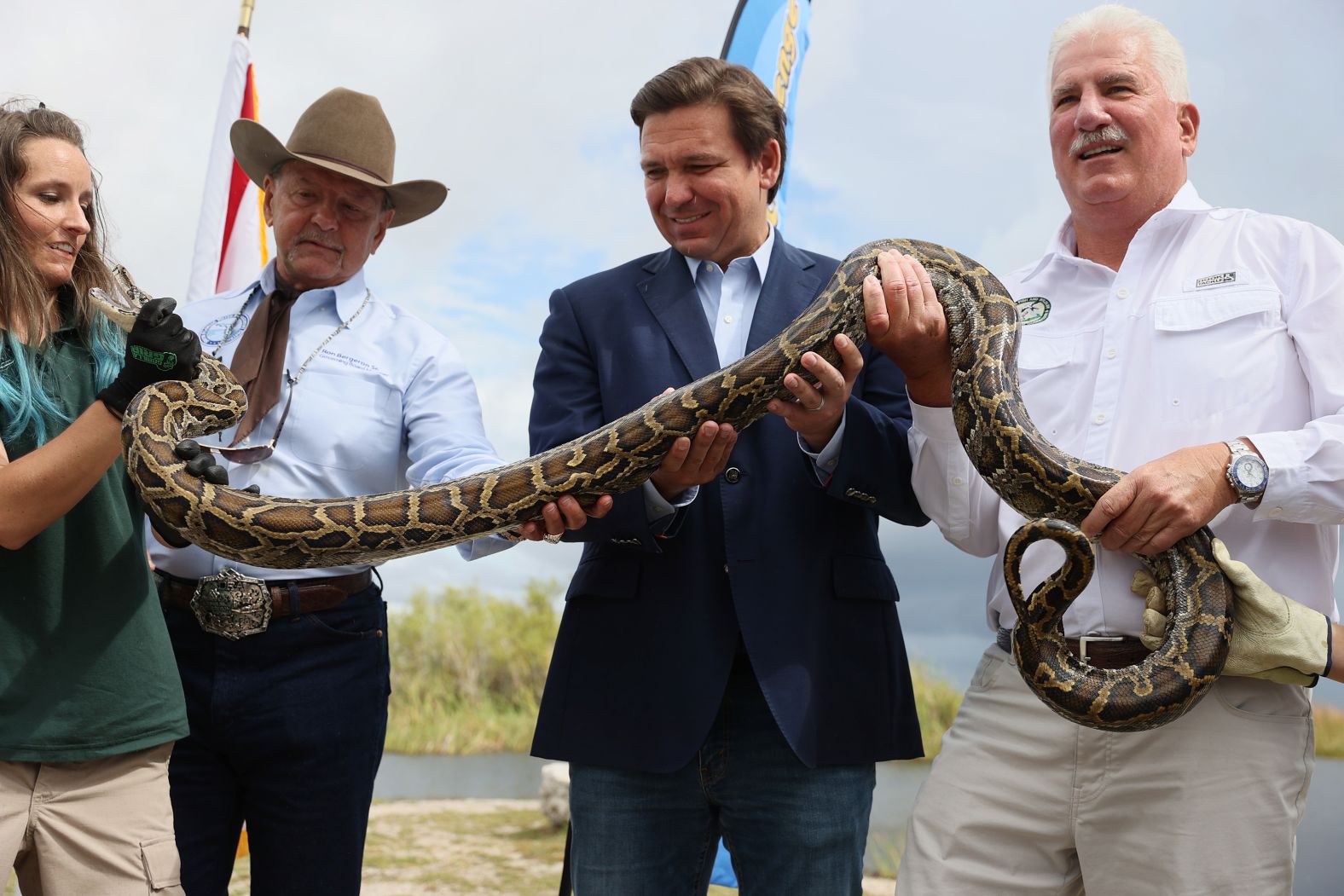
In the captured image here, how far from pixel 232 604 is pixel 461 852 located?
22.3ft

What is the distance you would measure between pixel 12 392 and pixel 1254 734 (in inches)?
177

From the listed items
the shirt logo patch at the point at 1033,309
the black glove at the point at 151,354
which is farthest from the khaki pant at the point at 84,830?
the shirt logo patch at the point at 1033,309

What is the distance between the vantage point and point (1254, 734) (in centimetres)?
351

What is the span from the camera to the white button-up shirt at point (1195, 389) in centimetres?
356

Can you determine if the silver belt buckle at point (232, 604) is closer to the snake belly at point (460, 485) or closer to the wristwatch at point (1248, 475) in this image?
the snake belly at point (460, 485)

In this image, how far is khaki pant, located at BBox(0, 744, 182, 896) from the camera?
3697 mm

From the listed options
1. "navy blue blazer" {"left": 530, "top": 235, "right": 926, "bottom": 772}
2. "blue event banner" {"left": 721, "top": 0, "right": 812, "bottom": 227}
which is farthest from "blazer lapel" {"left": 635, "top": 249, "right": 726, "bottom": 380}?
"blue event banner" {"left": 721, "top": 0, "right": 812, "bottom": 227}

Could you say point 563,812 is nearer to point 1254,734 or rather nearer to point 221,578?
point 221,578

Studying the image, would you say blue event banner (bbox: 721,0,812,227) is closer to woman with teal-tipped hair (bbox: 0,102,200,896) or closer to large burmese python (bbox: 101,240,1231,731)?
large burmese python (bbox: 101,240,1231,731)

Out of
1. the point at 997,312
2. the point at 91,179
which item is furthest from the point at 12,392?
the point at 997,312

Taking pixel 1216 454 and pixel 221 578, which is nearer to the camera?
pixel 1216 454

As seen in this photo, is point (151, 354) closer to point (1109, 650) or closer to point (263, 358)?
point (263, 358)

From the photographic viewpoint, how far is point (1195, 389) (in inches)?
147

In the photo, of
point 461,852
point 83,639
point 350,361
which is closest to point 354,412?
point 350,361
